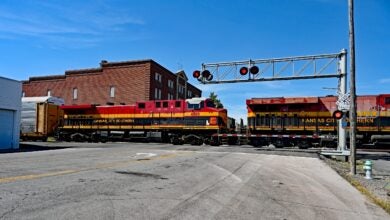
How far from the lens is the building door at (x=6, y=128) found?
22594 millimetres

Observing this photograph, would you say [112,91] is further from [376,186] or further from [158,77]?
[376,186]

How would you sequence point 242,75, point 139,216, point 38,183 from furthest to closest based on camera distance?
point 242,75, point 38,183, point 139,216

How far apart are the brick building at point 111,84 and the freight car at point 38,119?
17.5m

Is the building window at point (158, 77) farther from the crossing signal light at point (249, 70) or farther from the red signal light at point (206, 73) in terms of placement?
the crossing signal light at point (249, 70)

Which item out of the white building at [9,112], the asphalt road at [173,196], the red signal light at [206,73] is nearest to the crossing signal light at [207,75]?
the red signal light at [206,73]

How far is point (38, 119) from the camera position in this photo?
34094mm

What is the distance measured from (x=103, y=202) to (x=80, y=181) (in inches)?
97.4

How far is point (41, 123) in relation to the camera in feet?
112

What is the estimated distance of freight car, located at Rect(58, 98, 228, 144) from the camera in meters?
28.6

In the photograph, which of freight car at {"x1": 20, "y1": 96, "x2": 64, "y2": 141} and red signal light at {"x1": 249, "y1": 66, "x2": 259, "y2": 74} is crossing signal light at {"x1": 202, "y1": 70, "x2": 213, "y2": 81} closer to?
red signal light at {"x1": 249, "y1": 66, "x2": 259, "y2": 74}

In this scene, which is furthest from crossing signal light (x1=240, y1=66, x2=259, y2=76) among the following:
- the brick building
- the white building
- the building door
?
the brick building

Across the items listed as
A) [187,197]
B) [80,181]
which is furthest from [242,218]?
[80,181]

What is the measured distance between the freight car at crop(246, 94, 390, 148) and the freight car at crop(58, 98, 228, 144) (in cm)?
345

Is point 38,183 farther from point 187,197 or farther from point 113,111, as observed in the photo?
point 113,111
